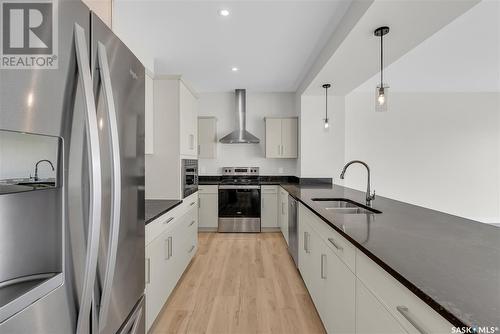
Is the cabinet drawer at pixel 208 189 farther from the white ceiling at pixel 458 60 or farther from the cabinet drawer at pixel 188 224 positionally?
the white ceiling at pixel 458 60

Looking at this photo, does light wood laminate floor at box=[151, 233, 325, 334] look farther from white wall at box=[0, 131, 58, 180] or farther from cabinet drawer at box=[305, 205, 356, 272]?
white wall at box=[0, 131, 58, 180]

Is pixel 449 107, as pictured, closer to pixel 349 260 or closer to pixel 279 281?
pixel 279 281

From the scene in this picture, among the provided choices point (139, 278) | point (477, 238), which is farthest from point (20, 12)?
point (477, 238)

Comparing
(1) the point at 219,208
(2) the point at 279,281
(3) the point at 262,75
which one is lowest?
(2) the point at 279,281

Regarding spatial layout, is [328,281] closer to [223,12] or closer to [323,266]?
[323,266]

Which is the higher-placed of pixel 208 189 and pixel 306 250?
pixel 208 189

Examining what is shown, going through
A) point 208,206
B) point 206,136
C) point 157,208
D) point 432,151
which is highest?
point 206,136

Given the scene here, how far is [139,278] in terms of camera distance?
1.21 m

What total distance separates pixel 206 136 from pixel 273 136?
4.37ft

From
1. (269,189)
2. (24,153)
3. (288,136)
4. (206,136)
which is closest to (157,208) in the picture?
(24,153)

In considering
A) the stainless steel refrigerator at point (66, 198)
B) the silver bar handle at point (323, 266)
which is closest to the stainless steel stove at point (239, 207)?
the silver bar handle at point (323, 266)

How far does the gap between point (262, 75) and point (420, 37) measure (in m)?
2.30

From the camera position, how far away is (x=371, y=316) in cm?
103

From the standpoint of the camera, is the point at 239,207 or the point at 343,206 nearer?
the point at 343,206
